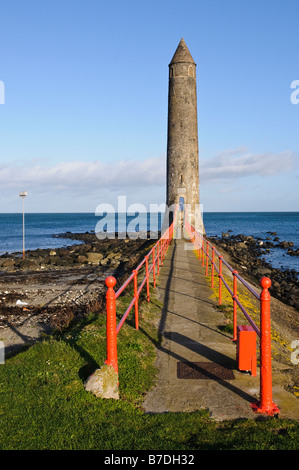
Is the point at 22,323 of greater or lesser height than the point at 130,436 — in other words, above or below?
below

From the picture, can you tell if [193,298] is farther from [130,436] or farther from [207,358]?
[130,436]

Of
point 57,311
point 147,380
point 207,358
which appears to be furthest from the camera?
point 57,311

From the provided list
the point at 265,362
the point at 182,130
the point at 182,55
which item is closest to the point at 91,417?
the point at 265,362

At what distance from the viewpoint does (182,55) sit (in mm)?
24516

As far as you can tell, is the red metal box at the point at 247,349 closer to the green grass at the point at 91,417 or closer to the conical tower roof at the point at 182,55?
the green grass at the point at 91,417

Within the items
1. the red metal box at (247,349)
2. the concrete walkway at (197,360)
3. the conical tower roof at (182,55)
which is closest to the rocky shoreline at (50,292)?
the concrete walkway at (197,360)

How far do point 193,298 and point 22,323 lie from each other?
4.56m

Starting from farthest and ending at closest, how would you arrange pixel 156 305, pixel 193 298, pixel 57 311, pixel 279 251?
pixel 279 251 < pixel 57 311 < pixel 193 298 < pixel 156 305

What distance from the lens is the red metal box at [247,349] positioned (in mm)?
5586

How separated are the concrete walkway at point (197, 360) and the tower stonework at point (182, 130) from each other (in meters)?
14.4

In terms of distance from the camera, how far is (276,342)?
25.1 ft

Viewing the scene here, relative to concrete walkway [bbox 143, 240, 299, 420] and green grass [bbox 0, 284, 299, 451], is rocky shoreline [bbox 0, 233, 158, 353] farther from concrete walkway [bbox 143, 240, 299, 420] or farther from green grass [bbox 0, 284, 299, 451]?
green grass [bbox 0, 284, 299, 451]

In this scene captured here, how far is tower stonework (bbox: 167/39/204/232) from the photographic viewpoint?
2431cm
